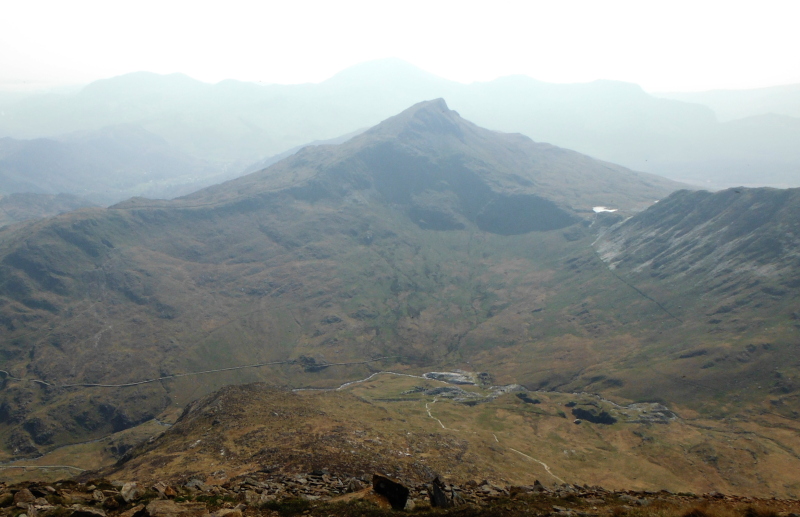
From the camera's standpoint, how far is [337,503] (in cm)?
3281

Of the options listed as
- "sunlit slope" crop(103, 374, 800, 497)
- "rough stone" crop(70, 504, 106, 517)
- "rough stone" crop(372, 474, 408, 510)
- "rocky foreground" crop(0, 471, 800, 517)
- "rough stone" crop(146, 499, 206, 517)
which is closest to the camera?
"rough stone" crop(70, 504, 106, 517)

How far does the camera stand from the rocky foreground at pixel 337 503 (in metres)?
27.1

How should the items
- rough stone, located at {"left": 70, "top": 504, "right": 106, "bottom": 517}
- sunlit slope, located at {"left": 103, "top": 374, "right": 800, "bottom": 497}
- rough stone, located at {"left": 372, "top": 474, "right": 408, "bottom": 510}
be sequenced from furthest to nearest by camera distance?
sunlit slope, located at {"left": 103, "top": 374, "right": 800, "bottom": 497}, rough stone, located at {"left": 372, "top": 474, "right": 408, "bottom": 510}, rough stone, located at {"left": 70, "top": 504, "right": 106, "bottom": 517}

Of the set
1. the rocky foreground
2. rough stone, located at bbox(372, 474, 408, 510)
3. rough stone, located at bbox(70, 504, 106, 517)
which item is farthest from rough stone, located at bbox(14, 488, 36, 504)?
rough stone, located at bbox(372, 474, 408, 510)

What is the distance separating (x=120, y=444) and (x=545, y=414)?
166753 mm

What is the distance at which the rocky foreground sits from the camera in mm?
27109

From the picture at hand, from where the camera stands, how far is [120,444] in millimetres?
179500

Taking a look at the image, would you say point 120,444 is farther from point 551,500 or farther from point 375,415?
point 551,500

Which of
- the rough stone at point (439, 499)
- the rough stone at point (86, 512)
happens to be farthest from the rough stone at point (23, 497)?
the rough stone at point (439, 499)

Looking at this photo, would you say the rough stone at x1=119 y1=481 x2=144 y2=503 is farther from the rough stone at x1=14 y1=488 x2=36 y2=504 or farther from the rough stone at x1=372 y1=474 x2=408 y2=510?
the rough stone at x1=372 y1=474 x2=408 y2=510

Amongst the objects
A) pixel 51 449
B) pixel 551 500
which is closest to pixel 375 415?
pixel 551 500

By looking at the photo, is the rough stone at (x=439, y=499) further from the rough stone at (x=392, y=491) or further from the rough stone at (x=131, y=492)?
the rough stone at (x=131, y=492)

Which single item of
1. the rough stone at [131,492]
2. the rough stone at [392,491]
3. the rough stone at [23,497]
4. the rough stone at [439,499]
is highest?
the rough stone at [23,497]

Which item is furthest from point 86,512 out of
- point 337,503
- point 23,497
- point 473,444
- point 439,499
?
point 473,444
